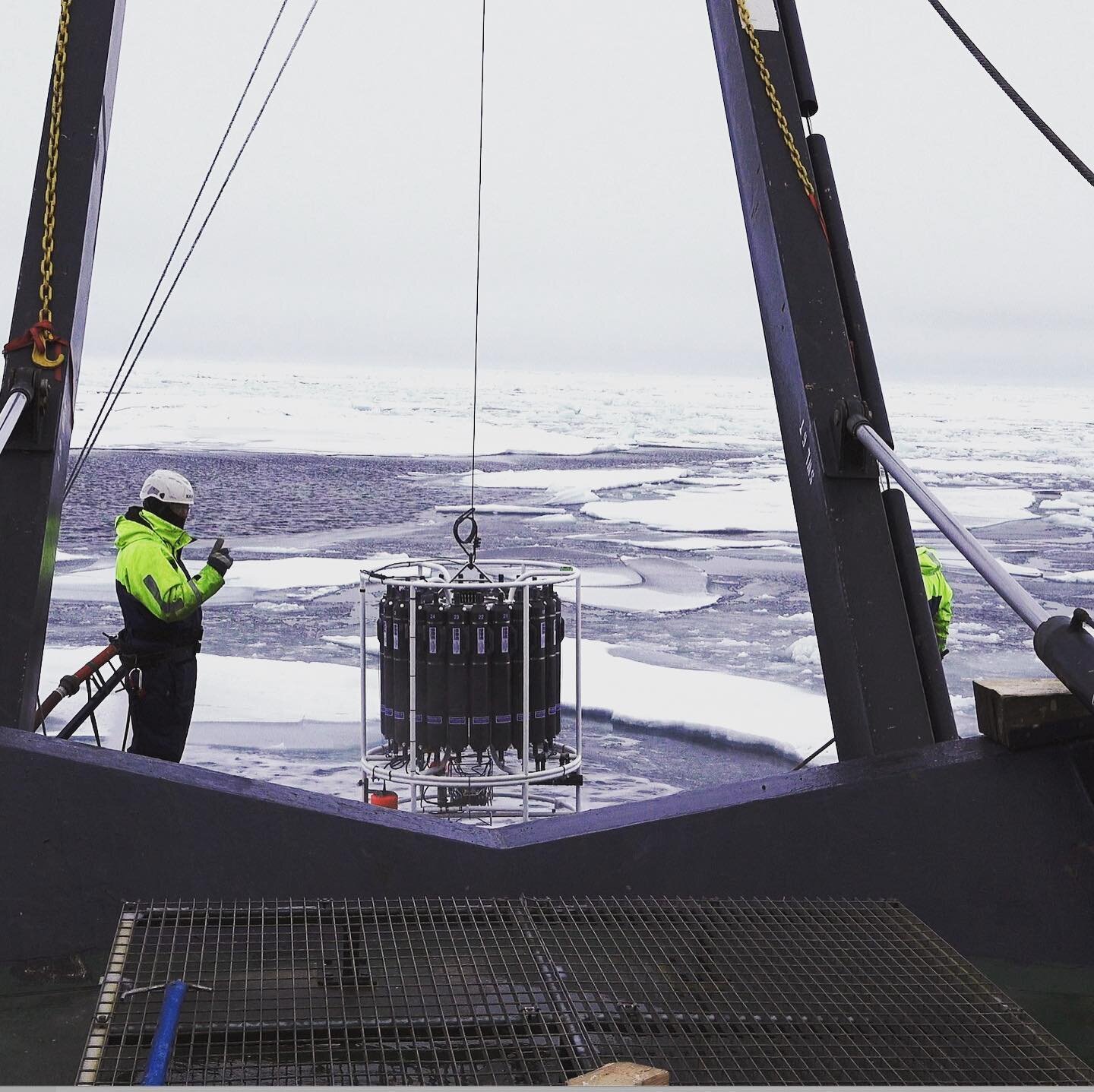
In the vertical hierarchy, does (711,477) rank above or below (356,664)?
above

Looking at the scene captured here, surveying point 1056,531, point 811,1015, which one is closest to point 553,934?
point 811,1015

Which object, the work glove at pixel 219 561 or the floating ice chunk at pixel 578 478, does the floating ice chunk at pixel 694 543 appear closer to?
the floating ice chunk at pixel 578 478

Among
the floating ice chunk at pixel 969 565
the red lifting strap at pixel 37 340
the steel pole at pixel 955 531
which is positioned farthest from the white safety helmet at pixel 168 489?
the floating ice chunk at pixel 969 565

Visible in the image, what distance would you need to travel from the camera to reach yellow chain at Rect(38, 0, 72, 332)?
4078 mm

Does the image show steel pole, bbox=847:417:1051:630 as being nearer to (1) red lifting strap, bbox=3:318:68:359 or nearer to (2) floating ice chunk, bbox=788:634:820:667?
(1) red lifting strap, bbox=3:318:68:359

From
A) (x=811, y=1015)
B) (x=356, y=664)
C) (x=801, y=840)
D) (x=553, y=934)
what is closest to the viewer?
(x=811, y=1015)

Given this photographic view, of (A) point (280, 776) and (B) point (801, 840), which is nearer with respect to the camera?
(B) point (801, 840)

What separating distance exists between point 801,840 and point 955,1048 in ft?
3.46

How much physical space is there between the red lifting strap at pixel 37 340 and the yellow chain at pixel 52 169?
1.2 inches

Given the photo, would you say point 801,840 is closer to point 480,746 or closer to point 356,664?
point 480,746

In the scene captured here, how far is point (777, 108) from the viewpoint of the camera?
4.25 metres

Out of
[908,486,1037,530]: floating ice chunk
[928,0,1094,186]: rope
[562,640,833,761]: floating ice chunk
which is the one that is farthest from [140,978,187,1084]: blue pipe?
[908,486,1037,530]: floating ice chunk

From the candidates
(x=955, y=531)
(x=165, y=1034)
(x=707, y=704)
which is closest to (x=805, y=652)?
(x=707, y=704)

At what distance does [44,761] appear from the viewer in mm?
2998
